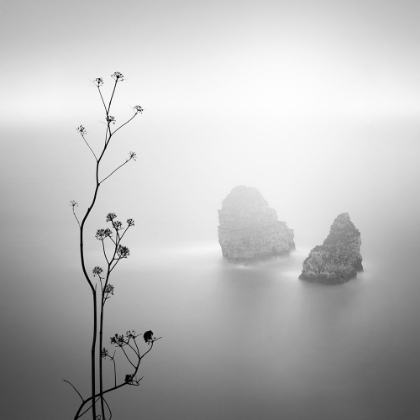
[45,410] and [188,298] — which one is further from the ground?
[188,298]

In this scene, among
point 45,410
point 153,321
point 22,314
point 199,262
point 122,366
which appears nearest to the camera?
point 45,410

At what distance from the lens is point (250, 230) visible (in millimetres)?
20234

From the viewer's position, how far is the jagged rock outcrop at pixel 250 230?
20.0 m

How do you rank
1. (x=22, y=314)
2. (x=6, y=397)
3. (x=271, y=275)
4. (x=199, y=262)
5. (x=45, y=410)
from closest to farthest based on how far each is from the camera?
(x=45, y=410), (x=6, y=397), (x=22, y=314), (x=271, y=275), (x=199, y=262)

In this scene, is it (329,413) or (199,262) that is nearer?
(329,413)

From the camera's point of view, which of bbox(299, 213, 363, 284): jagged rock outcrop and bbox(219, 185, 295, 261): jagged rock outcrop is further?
bbox(219, 185, 295, 261): jagged rock outcrop

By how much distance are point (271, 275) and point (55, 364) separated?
9899 millimetres

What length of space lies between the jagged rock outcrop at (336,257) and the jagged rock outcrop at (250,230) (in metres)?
3.40

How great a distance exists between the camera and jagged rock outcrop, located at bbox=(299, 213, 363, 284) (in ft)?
53.8

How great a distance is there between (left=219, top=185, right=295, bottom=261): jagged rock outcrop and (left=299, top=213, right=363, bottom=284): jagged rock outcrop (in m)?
3.40

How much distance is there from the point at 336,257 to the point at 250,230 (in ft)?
16.4

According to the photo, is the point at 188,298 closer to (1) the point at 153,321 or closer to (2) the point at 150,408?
(1) the point at 153,321

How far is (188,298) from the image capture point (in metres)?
16.5

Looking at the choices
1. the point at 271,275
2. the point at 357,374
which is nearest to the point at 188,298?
the point at 271,275
